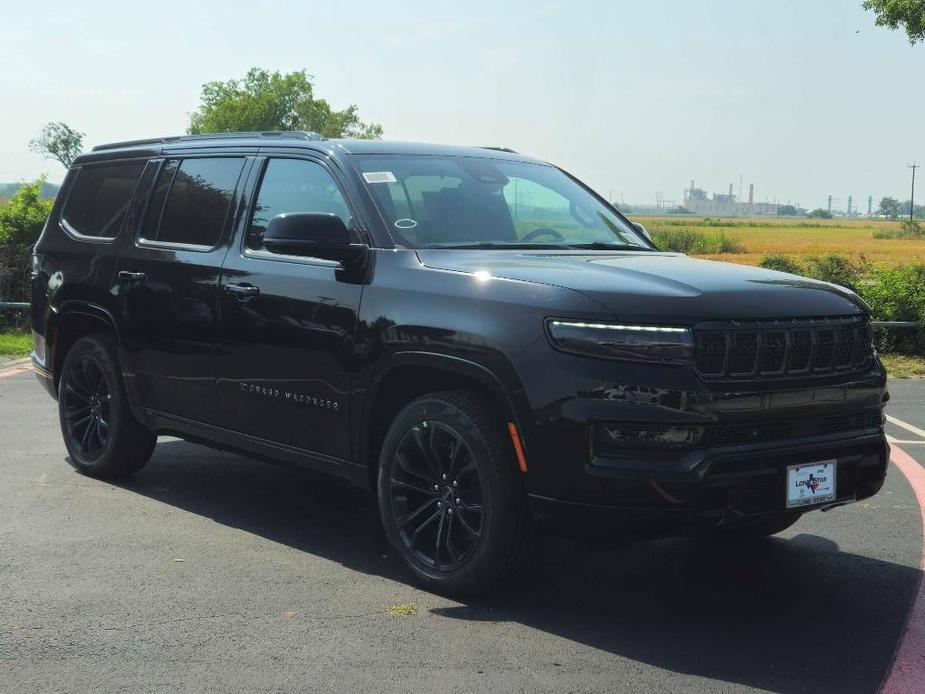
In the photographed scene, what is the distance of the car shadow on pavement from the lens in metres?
4.27

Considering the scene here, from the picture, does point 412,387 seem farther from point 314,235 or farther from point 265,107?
point 265,107

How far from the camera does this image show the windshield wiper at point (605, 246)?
5.80 m

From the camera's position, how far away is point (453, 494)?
487cm

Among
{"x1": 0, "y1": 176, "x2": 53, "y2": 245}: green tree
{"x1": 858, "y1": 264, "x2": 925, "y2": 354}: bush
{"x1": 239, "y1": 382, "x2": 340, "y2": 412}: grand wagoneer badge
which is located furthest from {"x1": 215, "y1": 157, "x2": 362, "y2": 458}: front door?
{"x1": 0, "y1": 176, "x2": 53, "y2": 245}: green tree

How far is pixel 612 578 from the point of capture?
532cm

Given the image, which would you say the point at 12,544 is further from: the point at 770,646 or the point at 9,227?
the point at 9,227

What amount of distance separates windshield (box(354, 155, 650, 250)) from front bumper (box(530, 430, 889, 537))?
1.50m

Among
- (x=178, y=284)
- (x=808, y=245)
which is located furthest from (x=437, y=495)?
(x=808, y=245)

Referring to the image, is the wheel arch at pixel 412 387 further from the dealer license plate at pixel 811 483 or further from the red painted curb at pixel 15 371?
the red painted curb at pixel 15 371

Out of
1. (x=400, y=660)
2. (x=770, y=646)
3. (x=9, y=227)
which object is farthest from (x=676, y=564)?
(x=9, y=227)

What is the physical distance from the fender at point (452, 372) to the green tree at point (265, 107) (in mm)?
114136

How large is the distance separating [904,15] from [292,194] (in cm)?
1984

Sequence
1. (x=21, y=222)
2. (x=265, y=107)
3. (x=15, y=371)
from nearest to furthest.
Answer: (x=15, y=371) < (x=21, y=222) < (x=265, y=107)

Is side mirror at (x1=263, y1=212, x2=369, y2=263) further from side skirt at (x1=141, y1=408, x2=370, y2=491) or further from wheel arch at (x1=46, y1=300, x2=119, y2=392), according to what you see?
wheel arch at (x1=46, y1=300, x2=119, y2=392)
